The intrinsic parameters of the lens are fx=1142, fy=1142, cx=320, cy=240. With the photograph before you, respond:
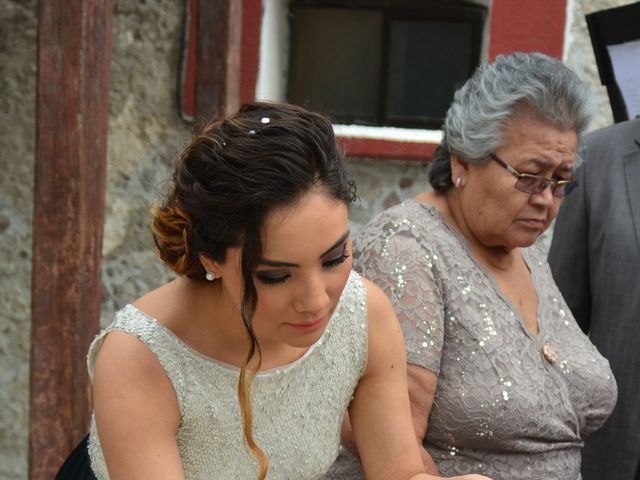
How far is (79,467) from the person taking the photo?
224cm

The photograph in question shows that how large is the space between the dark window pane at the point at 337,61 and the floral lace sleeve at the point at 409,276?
267 cm

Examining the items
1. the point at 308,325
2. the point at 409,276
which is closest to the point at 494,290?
the point at 409,276

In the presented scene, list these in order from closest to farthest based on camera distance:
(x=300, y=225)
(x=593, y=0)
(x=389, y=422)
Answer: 1. (x=300, y=225)
2. (x=389, y=422)
3. (x=593, y=0)

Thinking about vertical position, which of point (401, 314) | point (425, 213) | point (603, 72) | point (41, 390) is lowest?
point (41, 390)

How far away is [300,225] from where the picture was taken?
6.18 ft

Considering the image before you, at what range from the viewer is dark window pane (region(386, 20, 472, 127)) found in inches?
206

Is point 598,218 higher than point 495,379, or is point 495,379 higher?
point 598,218

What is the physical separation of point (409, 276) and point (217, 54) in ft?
7.40

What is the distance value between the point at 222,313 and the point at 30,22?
125 inches

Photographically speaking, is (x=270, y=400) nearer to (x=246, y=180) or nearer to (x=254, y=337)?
(x=254, y=337)

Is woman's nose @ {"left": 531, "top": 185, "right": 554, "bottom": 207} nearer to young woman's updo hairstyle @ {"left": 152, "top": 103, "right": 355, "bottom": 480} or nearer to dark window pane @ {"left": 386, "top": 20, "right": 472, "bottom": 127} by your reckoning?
young woman's updo hairstyle @ {"left": 152, "top": 103, "right": 355, "bottom": 480}

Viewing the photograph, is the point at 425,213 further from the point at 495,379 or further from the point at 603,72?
the point at 603,72

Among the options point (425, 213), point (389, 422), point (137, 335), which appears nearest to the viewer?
point (137, 335)

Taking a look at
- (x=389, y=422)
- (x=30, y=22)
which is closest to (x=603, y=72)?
(x=389, y=422)
